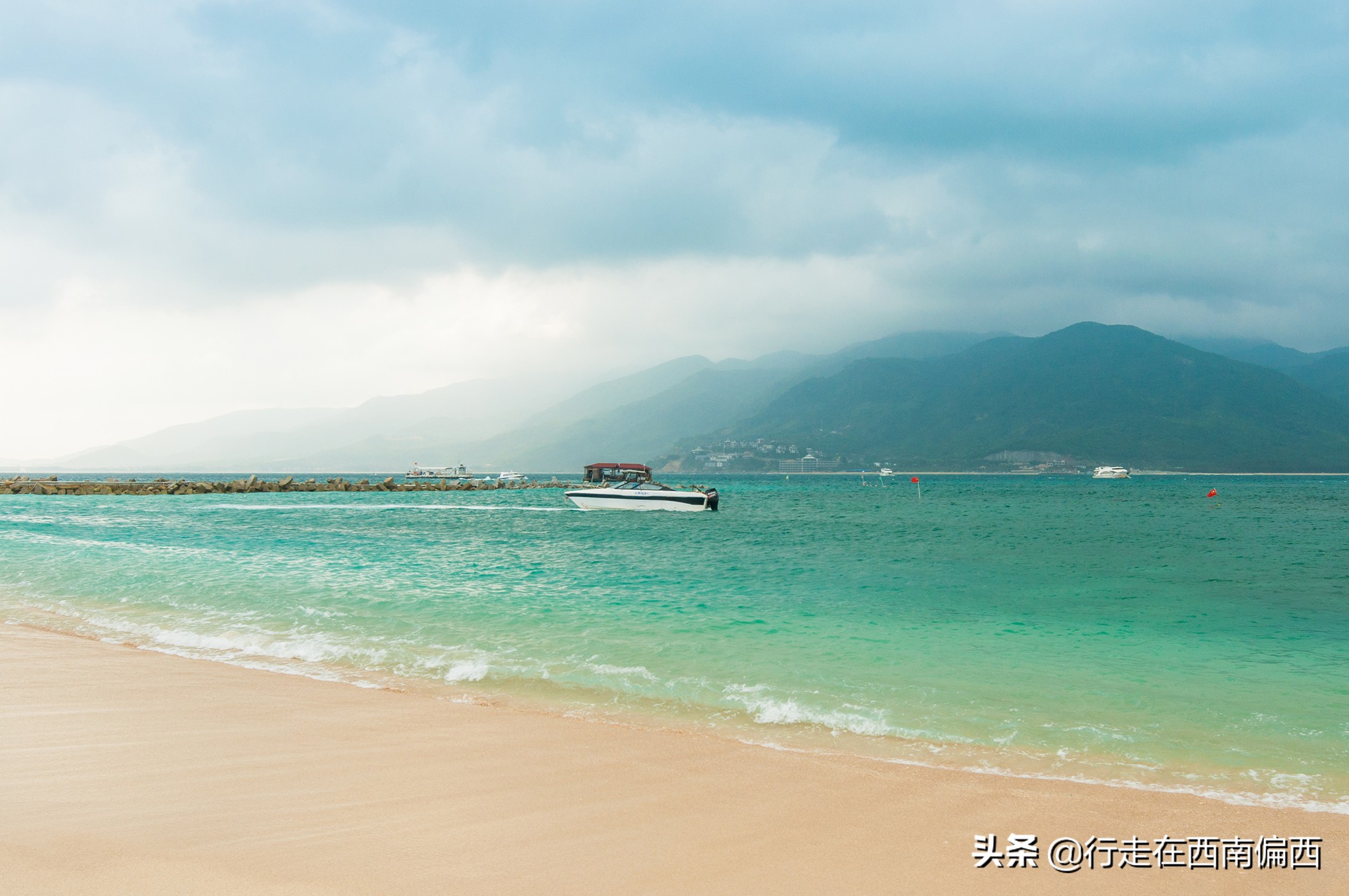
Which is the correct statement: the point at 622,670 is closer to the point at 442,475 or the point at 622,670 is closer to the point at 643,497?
the point at 643,497

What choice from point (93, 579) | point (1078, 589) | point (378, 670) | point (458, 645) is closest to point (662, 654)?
point (458, 645)

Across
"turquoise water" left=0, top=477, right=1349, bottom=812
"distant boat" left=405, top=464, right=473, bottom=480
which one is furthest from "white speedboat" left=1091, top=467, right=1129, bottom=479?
"distant boat" left=405, top=464, right=473, bottom=480

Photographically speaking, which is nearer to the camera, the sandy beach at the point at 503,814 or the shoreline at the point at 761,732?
the sandy beach at the point at 503,814

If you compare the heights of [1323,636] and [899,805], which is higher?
[899,805]

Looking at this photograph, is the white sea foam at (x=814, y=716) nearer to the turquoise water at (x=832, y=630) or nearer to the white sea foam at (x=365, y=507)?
the turquoise water at (x=832, y=630)

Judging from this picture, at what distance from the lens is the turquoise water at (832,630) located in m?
7.79

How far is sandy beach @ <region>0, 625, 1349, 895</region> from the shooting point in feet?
13.8

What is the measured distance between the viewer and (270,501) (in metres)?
69.8

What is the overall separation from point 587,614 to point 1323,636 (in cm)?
1448

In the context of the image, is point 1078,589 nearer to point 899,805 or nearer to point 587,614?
point 587,614

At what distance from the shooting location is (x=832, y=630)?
1352 cm

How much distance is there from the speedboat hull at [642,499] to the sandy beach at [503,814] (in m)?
49.4

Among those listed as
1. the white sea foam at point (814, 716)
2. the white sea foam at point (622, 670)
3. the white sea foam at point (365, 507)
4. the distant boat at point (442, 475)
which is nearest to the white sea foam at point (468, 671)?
the white sea foam at point (622, 670)

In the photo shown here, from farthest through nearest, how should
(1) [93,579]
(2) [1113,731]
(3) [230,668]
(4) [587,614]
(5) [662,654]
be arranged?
(1) [93,579]
(4) [587,614]
(5) [662,654]
(3) [230,668]
(2) [1113,731]
